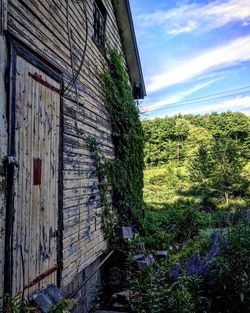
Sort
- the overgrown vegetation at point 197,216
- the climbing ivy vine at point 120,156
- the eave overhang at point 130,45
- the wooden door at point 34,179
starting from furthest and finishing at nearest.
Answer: the eave overhang at point 130,45 → the climbing ivy vine at point 120,156 → the overgrown vegetation at point 197,216 → the wooden door at point 34,179

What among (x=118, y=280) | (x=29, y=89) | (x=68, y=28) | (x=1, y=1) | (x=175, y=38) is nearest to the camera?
(x=1, y=1)

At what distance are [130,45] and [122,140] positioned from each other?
10.5 feet

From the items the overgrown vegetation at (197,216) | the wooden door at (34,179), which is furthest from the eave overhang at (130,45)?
the wooden door at (34,179)

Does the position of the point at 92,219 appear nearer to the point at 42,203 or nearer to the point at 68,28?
the point at 42,203

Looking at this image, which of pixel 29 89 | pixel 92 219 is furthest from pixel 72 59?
pixel 92 219

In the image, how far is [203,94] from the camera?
54438 millimetres

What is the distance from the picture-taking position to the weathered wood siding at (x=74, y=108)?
4.05 metres

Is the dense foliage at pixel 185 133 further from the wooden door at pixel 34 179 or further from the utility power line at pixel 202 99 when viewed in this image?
the wooden door at pixel 34 179

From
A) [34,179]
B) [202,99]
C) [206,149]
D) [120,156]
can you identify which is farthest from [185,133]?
[34,179]

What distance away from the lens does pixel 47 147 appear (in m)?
4.18

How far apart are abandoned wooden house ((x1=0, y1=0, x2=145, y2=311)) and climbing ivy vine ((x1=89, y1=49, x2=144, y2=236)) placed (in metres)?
0.54

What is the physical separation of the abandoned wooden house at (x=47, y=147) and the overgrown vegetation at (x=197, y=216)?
121 cm

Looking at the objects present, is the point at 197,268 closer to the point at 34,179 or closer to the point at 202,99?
the point at 34,179

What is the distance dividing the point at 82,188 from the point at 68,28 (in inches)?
103
